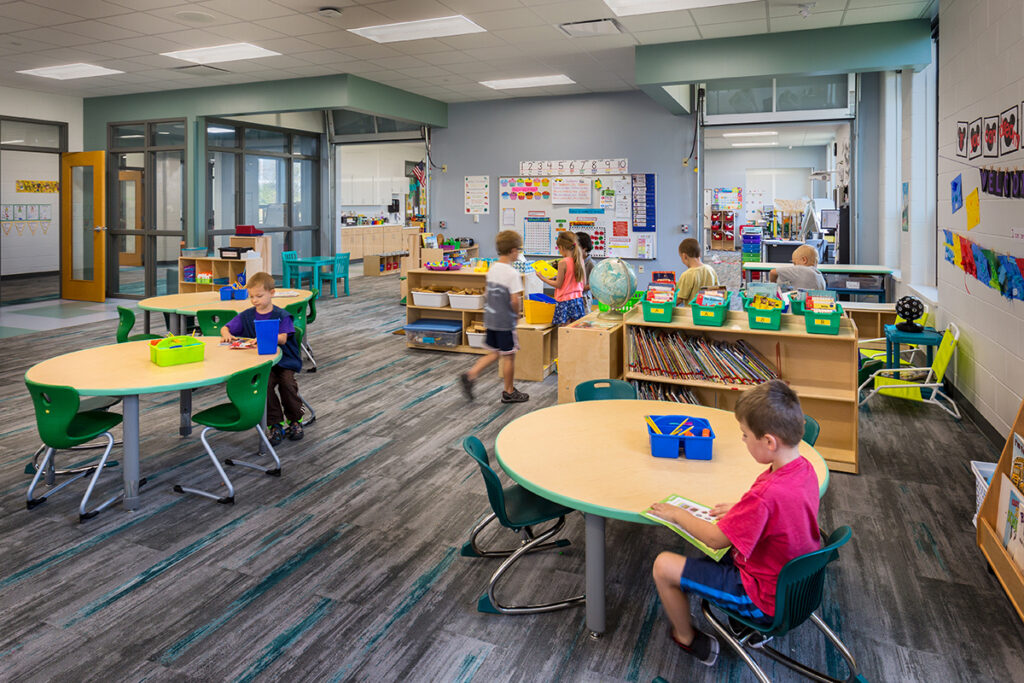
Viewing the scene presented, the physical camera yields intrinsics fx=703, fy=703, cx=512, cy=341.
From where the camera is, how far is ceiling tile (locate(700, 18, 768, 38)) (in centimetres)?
673

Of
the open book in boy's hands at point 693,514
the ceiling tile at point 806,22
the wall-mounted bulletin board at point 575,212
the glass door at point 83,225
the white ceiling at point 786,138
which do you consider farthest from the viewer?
the white ceiling at point 786,138

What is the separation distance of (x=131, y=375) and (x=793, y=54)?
664 cm

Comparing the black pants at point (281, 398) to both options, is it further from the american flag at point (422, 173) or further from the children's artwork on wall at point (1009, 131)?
the american flag at point (422, 173)

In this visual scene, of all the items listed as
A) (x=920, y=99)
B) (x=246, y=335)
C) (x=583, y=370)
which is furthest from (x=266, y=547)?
(x=920, y=99)

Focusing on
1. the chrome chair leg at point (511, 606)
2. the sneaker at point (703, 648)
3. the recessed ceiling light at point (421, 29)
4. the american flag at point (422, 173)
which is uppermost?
the recessed ceiling light at point (421, 29)

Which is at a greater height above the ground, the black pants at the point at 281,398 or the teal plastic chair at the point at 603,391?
the teal plastic chair at the point at 603,391

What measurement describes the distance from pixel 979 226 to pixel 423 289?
5.37 meters

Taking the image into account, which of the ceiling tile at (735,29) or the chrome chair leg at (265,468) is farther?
the ceiling tile at (735,29)

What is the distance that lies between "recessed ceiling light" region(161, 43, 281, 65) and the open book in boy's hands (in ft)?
24.9

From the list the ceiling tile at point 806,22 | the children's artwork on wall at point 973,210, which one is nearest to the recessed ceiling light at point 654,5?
the ceiling tile at point 806,22

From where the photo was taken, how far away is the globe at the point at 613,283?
4898 mm

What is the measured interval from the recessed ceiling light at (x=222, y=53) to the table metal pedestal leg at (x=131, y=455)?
5561mm

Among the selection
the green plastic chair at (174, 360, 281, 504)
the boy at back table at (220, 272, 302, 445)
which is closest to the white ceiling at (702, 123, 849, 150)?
the boy at back table at (220, 272, 302, 445)

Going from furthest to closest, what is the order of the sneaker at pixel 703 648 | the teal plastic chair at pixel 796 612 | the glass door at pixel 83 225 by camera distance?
the glass door at pixel 83 225 < the sneaker at pixel 703 648 < the teal plastic chair at pixel 796 612
